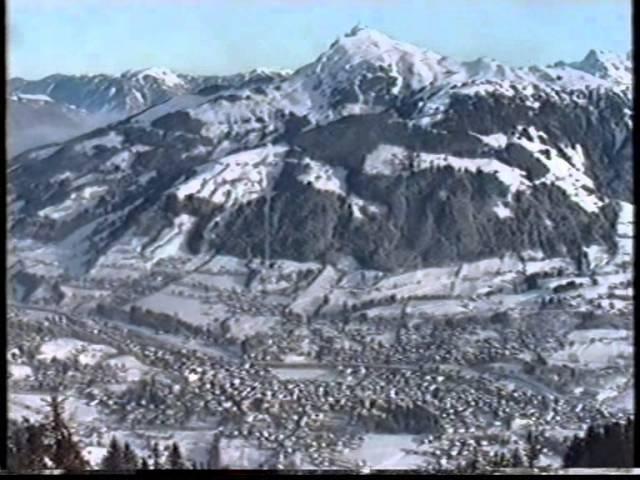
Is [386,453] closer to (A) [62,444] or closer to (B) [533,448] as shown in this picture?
(B) [533,448]

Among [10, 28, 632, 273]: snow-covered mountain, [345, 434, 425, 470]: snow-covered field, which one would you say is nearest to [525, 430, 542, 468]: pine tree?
[345, 434, 425, 470]: snow-covered field

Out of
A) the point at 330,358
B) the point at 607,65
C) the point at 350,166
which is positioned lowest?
the point at 330,358

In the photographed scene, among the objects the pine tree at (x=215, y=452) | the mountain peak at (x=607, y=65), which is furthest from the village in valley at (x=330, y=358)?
the mountain peak at (x=607, y=65)

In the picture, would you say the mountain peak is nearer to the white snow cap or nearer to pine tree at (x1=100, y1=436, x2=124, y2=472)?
the white snow cap

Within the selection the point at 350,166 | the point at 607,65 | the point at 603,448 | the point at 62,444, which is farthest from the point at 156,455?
the point at 607,65

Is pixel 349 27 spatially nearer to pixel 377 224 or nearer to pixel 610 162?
pixel 377 224

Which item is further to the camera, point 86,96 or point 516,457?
point 86,96

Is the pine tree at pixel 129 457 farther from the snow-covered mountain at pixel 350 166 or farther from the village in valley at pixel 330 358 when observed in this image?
the snow-covered mountain at pixel 350 166
